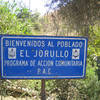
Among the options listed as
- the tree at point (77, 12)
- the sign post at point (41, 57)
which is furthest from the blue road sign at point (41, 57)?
the tree at point (77, 12)

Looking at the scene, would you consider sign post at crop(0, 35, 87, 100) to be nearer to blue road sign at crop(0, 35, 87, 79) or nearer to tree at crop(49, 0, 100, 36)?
blue road sign at crop(0, 35, 87, 79)

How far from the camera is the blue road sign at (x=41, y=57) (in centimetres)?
135

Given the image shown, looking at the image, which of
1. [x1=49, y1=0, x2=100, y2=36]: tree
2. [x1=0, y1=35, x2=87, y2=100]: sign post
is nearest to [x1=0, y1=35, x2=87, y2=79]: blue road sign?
[x1=0, y1=35, x2=87, y2=100]: sign post

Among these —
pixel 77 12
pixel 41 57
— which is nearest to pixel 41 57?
pixel 41 57

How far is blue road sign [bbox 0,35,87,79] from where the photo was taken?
4.42ft

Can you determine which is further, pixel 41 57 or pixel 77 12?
pixel 77 12

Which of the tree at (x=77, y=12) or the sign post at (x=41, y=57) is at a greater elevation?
the tree at (x=77, y=12)

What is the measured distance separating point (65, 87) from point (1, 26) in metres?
1.44

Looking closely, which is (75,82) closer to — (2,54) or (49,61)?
(49,61)

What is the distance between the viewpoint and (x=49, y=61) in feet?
4.58

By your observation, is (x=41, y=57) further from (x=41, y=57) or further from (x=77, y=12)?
(x=77, y=12)

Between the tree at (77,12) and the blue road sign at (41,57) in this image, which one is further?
the tree at (77,12)

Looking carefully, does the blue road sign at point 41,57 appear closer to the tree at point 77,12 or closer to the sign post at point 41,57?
the sign post at point 41,57

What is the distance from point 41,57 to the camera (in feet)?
4.53
